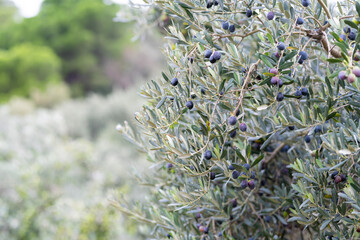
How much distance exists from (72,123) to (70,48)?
14.3 metres

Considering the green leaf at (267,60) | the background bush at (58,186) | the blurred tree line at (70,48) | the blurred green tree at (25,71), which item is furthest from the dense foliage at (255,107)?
the blurred tree line at (70,48)

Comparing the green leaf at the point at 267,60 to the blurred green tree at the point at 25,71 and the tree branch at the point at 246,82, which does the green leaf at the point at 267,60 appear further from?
the blurred green tree at the point at 25,71

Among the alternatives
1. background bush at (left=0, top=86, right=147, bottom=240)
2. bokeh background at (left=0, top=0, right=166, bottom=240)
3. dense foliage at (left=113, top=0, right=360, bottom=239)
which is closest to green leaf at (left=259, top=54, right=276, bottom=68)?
dense foliage at (left=113, top=0, right=360, bottom=239)

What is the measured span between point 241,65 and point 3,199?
15.9 feet

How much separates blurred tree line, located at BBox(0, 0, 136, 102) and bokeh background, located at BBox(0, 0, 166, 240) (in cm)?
6

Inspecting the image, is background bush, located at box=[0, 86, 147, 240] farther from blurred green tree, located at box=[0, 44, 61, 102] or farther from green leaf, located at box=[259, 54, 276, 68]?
blurred green tree, located at box=[0, 44, 61, 102]

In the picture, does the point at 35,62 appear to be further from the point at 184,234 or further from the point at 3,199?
the point at 184,234

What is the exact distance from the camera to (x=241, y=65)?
3.57 feet

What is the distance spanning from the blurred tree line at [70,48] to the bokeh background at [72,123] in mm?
63

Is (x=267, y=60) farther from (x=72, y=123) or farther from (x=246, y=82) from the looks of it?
(x=72, y=123)

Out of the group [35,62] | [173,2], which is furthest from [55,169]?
[35,62]

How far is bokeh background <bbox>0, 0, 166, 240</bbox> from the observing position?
4445 mm

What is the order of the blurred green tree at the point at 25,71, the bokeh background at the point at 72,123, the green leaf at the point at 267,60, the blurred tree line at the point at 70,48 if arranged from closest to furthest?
the green leaf at the point at 267,60 < the bokeh background at the point at 72,123 < the blurred green tree at the point at 25,71 < the blurred tree line at the point at 70,48

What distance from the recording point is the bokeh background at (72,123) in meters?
4.45
